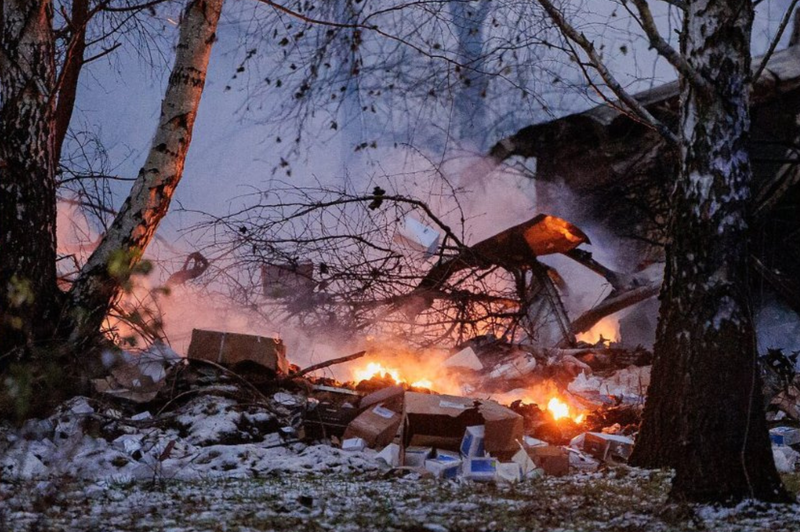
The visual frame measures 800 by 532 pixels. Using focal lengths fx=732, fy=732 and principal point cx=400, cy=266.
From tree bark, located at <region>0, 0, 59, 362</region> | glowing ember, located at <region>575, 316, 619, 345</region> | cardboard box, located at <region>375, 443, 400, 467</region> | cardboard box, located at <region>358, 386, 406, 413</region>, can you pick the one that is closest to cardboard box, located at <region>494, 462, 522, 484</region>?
cardboard box, located at <region>375, 443, 400, 467</region>

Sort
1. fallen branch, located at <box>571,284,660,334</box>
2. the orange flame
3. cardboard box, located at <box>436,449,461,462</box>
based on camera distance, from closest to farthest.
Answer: cardboard box, located at <box>436,449,461,462</box>
the orange flame
fallen branch, located at <box>571,284,660,334</box>

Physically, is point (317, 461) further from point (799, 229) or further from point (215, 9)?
point (799, 229)

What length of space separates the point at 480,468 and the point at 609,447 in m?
1.02

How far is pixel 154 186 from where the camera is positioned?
4418 millimetres

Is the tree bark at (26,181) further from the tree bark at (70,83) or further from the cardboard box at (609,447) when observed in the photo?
the cardboard box at (609,447)

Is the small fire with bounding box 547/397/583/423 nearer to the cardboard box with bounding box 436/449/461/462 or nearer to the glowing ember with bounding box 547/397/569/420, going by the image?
the glowing ember with bounding box 547/397/569/420

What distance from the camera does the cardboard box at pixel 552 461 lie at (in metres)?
3.79

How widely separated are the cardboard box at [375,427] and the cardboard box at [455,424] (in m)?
0.13

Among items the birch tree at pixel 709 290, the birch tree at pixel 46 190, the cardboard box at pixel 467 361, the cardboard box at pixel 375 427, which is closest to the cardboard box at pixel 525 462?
the birch tree at pixel 709 290

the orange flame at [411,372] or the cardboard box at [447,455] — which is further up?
the orange flame at [411,372]

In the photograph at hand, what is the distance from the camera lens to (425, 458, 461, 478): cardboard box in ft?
11.6

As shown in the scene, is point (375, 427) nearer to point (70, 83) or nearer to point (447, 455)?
point (447, 455)

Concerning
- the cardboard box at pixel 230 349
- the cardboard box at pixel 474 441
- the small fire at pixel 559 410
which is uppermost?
the cardboard box at pixel 230 349

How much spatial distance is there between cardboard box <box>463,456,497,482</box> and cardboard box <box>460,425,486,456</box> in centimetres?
23
